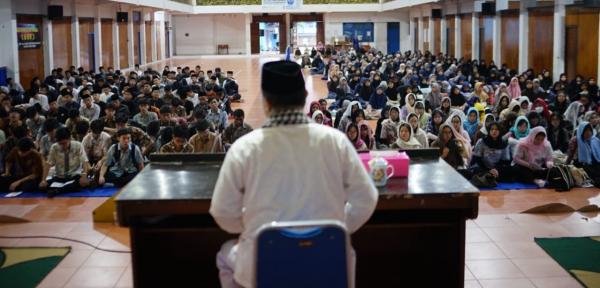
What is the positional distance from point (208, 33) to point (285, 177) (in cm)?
4434

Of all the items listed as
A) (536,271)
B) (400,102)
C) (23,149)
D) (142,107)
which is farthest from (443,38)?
(536,271)

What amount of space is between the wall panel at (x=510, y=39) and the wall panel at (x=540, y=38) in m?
1.26

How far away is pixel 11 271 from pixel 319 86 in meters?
20.6

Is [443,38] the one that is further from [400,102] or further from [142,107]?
[142,107]

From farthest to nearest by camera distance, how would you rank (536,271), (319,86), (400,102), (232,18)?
1. (232,18)
2. (319,86)
3. (400,102)
4. (536,271)

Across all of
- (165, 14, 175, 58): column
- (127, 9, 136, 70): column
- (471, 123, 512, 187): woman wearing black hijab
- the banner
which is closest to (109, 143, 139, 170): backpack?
(471, 123, 512, 187): woman wearing black hijab

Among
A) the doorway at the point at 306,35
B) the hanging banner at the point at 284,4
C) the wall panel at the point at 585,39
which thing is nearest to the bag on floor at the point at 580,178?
the wall panel at the point at 585,39

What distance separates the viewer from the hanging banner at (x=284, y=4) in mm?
40781

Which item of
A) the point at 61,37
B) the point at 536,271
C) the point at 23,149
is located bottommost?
the point at 536,271

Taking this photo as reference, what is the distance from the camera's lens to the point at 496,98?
50.4ft

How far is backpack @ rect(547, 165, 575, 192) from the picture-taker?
30.0 ft

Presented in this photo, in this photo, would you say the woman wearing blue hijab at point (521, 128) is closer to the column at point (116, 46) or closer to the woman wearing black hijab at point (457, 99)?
the woman wearing black hijab at point (457, 99)

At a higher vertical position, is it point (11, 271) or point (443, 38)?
point (443, 38)

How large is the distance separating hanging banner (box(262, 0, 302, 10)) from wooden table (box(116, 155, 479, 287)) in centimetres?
3719
